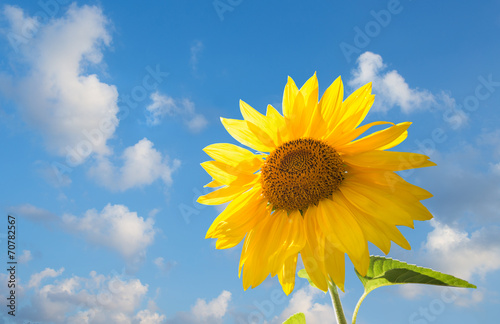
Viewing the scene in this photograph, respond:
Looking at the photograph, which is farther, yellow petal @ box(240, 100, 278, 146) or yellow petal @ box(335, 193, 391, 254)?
yellow petal @ box(240, 100, 278, 146)

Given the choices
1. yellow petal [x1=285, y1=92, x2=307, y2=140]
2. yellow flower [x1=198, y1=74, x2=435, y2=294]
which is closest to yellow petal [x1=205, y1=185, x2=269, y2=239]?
yellow flower [x1=198, y1=74, x2=435, y2=294]

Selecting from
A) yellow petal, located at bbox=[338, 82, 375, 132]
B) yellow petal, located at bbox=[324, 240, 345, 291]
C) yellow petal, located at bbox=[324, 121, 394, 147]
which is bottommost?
yellow petal, located at bbox=[324, 240, 345, 291]

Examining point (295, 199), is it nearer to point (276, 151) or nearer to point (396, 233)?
point (276, 151)

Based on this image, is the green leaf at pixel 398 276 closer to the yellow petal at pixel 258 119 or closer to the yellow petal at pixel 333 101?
the yellow petal at pixel 333 101

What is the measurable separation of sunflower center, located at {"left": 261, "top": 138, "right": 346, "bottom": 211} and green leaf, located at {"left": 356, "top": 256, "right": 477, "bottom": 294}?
59cm

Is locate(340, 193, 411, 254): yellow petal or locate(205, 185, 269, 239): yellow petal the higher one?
locate(205, 185, 269, 239): yellow petal

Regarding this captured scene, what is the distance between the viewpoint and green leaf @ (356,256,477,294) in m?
Answer: 2.43

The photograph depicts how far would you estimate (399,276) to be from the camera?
258 cm

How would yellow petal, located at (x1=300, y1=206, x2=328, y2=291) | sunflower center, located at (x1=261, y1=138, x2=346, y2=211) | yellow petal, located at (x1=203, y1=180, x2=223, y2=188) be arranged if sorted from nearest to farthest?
yellow petal, located at (x1=300, y1=206, x2=328, y2=291) → sunflower center, located at (x1=261, y1=138, x2=346, y2=211) → yellow petal, located at (x1=203, y1=180, x2=223, y2=188)

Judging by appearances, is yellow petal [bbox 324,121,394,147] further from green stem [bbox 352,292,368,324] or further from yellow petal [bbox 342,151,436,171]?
green stem [bbox 352,292,368,324]

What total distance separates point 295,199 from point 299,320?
0.96m

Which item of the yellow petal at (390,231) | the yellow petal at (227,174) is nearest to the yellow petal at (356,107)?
the yellow petal at (390,231)

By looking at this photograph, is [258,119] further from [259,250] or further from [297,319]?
[297,319]

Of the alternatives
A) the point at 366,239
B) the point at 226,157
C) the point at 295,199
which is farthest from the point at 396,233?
the point at 226,157
